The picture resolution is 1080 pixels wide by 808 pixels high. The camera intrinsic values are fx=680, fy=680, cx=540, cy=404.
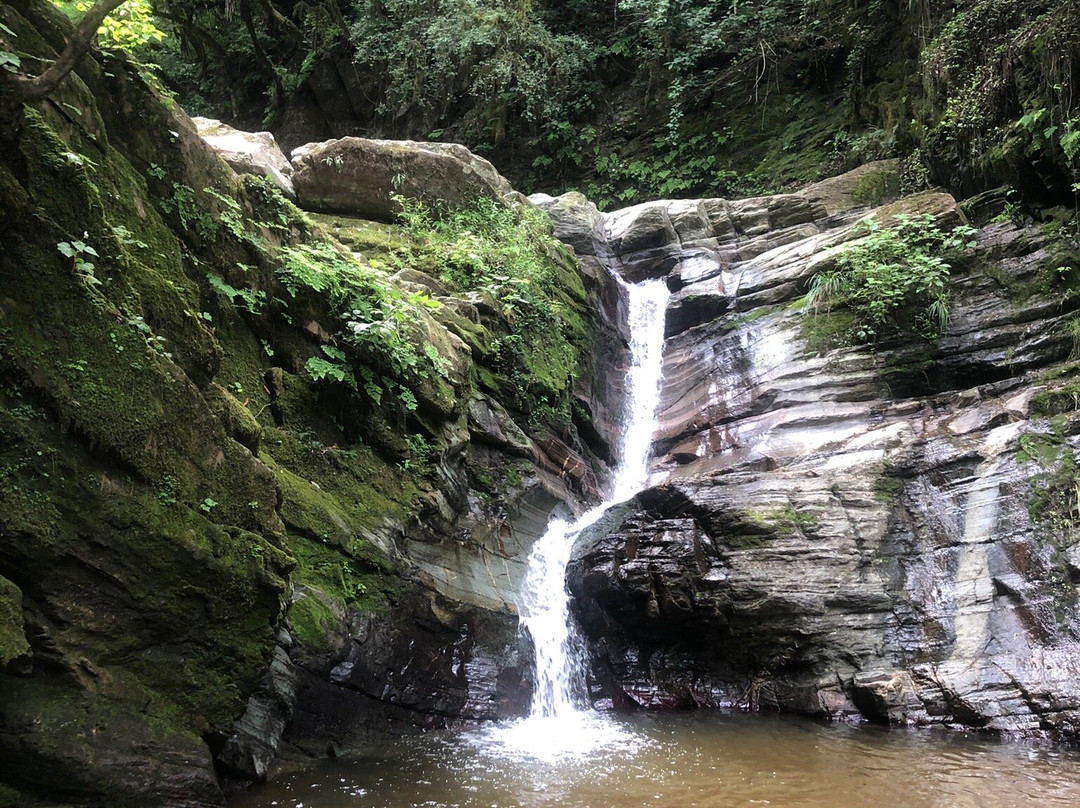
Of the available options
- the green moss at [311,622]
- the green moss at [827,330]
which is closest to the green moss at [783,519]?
the green moss at [827,330]

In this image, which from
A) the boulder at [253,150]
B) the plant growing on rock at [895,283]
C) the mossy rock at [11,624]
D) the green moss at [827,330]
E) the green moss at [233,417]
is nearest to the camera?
the mossy rock at [11,624]

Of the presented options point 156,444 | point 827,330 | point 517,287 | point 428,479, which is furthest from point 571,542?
point 156,444

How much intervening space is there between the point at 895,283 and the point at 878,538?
181 inches

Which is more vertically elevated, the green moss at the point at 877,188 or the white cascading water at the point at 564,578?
the green moss at the point at 877,188

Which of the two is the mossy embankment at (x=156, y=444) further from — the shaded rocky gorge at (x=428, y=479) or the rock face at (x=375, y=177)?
the rock face at (x=375, y=177)

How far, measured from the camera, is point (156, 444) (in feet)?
14.9

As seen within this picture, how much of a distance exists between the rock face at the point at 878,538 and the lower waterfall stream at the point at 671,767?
2.24 feet

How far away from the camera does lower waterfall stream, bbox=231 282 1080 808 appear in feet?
16.5

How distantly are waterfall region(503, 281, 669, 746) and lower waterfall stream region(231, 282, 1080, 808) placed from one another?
0.05 metres

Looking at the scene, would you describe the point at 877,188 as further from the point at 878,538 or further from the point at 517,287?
the point at 878,538

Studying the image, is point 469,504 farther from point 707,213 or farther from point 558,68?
point 558,68

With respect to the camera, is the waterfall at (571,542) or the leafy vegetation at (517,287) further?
the leafy vegetation at (517,287)

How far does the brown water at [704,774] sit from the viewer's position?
5.00 m

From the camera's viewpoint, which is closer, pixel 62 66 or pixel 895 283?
Result: pixel 62 66
